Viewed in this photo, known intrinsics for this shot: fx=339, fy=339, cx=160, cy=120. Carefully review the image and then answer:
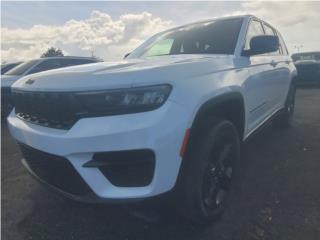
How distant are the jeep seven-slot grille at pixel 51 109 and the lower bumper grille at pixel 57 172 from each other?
229 millimetres

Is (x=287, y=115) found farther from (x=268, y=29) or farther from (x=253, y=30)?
(x=253, y=30)

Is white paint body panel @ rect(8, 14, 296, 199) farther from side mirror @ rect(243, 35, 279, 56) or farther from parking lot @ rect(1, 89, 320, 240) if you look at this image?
side mirror @ rect(243, 35, 279, 56)

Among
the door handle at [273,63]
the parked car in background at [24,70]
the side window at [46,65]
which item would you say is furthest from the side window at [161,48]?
the side window at [46,65]

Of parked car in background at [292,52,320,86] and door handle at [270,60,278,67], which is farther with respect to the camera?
parked car in background at [292,52,320,86]

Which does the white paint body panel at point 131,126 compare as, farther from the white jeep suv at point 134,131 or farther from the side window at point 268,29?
the side window at point 268,29

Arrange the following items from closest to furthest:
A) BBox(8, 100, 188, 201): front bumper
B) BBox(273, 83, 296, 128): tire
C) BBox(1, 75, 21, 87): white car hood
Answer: BBox(8, 100, 188, 201): front bumper, BBox(273, 83, 296, 128): tire, BBox(1, 75, 21, 87): white car hood

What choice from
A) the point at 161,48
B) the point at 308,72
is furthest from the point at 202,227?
the point at 308,72

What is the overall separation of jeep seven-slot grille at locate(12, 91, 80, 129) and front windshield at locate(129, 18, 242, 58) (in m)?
1.82

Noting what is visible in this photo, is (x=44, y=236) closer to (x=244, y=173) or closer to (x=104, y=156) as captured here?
(x=104, y=156)

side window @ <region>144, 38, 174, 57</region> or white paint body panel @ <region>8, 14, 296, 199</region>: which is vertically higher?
white paint body panel @ <region>8, 14, 296, 199</region>

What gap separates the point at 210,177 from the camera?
2734 millimetres

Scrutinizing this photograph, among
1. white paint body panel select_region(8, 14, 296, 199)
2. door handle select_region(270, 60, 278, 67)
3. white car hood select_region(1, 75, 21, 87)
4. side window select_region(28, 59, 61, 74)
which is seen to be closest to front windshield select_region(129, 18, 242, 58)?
door handle select_region(270, 60, 278, 67)

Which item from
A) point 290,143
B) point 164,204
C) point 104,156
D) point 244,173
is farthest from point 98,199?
point 290,143

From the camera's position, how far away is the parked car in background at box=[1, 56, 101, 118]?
8.00 metres
